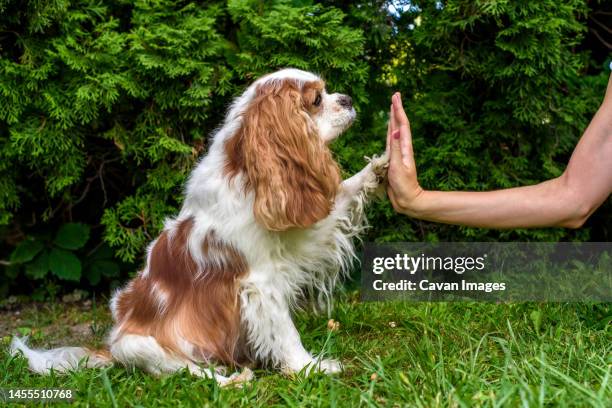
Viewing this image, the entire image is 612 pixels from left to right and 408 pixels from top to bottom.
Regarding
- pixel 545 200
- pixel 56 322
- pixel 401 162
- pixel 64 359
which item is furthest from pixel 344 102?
pixel 56 322

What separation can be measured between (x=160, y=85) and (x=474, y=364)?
2660 millimetres

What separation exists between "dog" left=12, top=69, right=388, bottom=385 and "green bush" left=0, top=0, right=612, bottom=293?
1.18m

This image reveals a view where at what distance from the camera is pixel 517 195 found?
3.25 metres

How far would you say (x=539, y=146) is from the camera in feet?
16.0

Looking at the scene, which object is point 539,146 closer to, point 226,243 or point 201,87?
point 201,87

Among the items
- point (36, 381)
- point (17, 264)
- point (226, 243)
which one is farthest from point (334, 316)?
point (17, 264)

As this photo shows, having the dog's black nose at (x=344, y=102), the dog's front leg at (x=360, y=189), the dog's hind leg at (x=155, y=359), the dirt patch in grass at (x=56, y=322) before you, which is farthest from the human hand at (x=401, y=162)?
the dirt patch in grass at (x=56, y=322)

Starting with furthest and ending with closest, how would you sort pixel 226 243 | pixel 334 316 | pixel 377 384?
pixel 334 316, pixel 226 243, pixel 377 384

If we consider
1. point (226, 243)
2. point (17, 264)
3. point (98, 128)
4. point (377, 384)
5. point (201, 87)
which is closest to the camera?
point (377, 384)

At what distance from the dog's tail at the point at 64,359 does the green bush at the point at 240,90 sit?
Result: 1300mm

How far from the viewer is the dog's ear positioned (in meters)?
2.99

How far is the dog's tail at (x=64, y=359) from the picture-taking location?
3.21m
